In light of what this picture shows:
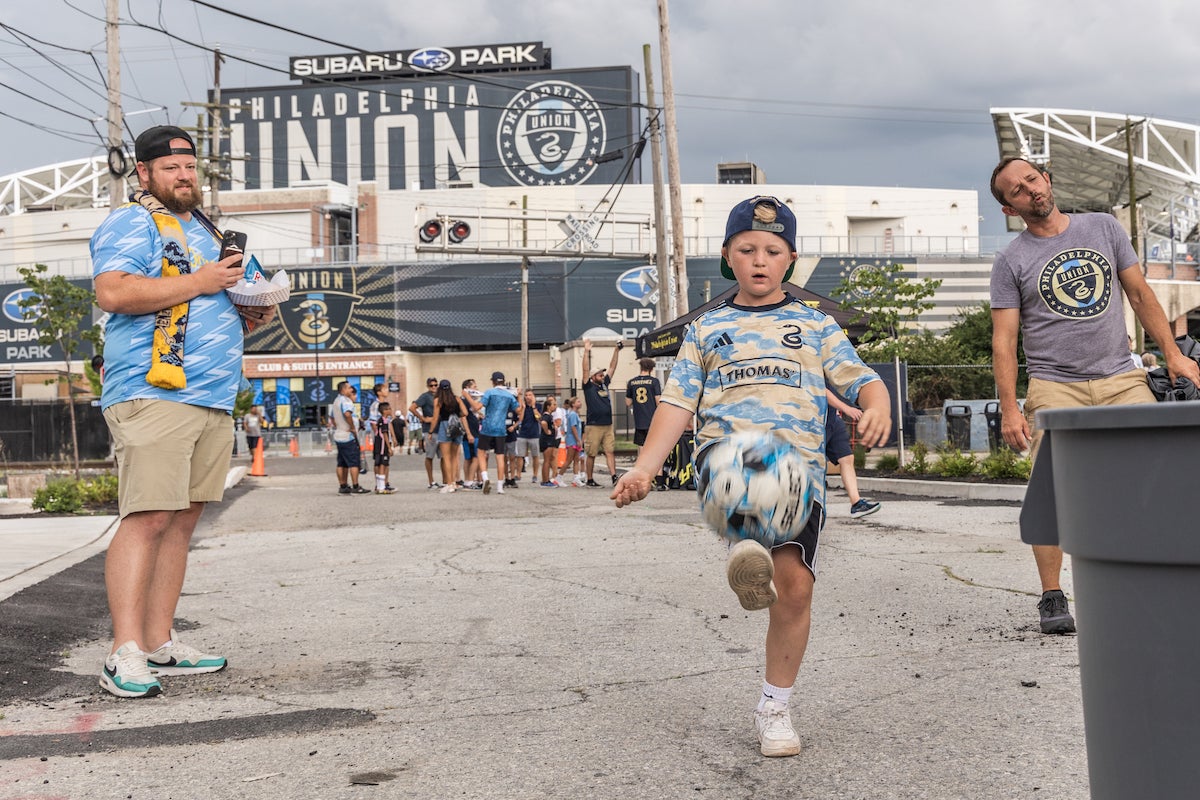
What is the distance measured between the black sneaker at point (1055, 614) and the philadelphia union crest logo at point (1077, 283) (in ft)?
3.69

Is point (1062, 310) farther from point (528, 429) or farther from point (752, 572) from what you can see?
point (528, 429)

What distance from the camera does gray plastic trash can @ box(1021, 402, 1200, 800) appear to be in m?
1.85

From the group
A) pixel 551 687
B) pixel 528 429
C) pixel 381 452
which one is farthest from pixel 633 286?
pixel 551 687

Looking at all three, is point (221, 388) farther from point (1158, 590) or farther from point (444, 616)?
point (1158, 590)

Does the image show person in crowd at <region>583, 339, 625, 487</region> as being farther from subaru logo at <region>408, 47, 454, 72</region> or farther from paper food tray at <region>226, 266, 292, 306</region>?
subaru logo at <region>408, 47, 454, 72</region>

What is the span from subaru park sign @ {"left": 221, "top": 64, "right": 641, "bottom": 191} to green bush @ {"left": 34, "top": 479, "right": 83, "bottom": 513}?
7152cm

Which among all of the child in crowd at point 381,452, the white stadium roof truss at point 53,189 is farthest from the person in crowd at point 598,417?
the white stadium roof truss at point 53,189

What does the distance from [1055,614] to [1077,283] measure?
1.33 meters

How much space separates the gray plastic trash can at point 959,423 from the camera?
22.9m

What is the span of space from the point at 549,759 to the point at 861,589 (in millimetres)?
3432

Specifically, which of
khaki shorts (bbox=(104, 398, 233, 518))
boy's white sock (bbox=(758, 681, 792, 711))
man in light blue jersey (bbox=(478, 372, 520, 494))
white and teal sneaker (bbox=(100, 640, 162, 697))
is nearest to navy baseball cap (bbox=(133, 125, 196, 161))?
khaki shorts (bbox=(104, 398, 233, 518))

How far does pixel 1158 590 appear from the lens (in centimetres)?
187

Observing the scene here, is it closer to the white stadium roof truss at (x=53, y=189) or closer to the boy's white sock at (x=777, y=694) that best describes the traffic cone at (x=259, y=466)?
the boy's white sock at (x=777, y=694)

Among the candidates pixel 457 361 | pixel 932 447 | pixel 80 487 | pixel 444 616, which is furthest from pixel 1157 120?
pixel 444 616
